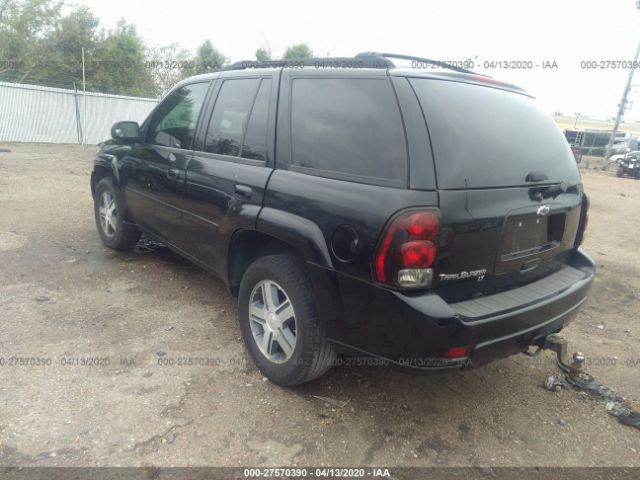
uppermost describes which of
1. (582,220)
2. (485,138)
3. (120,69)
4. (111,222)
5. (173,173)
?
(120,69)

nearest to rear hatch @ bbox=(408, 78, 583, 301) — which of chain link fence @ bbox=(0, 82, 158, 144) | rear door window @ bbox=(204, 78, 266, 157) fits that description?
rear door window @ bbox=(204, 78, 266, 157)

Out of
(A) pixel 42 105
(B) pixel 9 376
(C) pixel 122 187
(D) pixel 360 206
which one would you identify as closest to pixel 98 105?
(A) pixel 42 105

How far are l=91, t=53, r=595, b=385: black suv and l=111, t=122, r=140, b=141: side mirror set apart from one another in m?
1.27

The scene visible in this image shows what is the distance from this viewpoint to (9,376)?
9.24ft

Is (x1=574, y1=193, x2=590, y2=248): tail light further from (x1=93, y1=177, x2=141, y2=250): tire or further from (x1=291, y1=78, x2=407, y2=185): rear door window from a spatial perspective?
(x1=93, y1=177, x2=141, y2=250): tire

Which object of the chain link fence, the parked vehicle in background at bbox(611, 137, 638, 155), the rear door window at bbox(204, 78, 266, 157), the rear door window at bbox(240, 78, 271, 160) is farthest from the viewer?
the parked vehicle in background at bbox(611, 137, 638, 155)

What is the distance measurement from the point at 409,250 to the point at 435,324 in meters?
0.35

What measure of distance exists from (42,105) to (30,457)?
17.0 metres

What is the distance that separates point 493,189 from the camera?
91.2 inches

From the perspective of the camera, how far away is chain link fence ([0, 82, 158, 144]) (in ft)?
50.2

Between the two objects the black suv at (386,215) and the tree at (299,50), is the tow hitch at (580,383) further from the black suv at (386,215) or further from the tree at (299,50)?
the tree at (299,50)

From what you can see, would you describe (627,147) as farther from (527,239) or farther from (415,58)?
(527,239)

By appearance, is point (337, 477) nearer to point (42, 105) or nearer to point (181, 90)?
point (181, 90)

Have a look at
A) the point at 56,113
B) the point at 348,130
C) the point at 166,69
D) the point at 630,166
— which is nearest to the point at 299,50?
the point at 166,69
